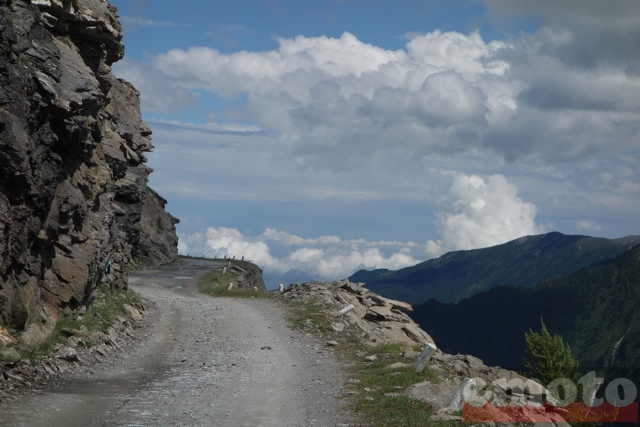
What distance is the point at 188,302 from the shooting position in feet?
129

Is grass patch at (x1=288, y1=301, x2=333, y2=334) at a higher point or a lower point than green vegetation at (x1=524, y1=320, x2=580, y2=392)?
higher

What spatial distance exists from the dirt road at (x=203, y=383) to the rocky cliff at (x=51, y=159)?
3054mm

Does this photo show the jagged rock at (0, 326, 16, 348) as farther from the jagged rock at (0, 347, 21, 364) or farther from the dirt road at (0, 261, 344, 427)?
the dirt road at (0, 261, 344, 427)

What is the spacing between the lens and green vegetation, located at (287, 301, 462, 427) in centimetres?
1467

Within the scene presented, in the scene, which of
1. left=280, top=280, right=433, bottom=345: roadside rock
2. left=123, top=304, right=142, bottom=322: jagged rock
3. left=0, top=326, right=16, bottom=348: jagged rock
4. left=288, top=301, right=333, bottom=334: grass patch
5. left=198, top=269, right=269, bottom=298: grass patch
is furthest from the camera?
left=198, top=269, right=269, bottom=298: grass patch

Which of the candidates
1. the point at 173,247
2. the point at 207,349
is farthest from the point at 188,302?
the point at 173,247

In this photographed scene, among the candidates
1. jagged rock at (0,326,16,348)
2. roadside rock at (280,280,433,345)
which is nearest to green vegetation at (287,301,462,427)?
roadside rock at (280,280,433,345)

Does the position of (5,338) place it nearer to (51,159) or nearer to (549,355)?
(51,159)

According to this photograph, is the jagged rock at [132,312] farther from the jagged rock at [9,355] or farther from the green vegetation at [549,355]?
the green vegetation at [549,355]

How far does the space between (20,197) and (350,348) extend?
552 inches

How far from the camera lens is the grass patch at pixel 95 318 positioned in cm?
1769

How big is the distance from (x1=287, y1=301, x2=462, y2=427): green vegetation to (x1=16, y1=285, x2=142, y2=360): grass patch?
8550 millimetres

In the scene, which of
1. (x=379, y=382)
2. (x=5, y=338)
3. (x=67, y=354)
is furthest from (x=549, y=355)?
(x=5, y=338)

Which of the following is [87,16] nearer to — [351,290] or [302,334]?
[302,334]
